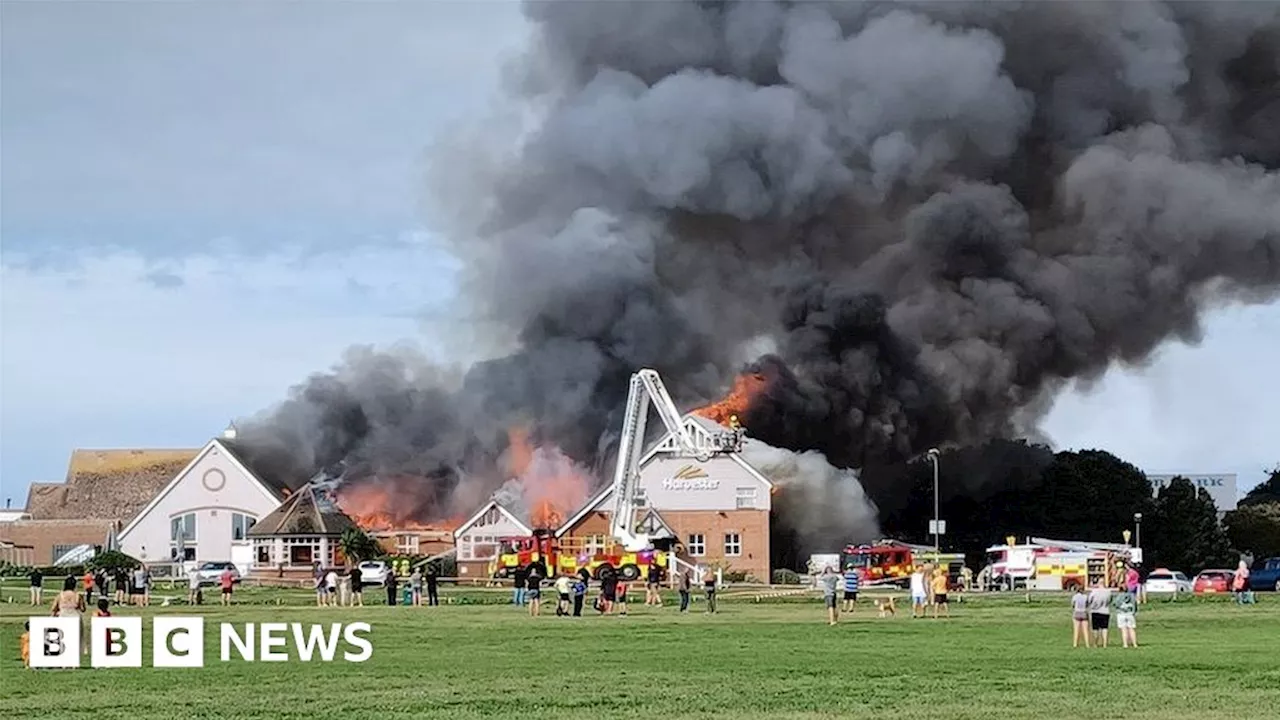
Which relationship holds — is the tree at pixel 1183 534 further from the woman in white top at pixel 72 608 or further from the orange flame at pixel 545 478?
the woman in white top at pixel 72 608

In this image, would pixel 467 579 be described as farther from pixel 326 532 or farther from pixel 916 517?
pixel 916 517

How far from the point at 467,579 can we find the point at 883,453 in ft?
59.3

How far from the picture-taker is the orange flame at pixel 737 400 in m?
80.3

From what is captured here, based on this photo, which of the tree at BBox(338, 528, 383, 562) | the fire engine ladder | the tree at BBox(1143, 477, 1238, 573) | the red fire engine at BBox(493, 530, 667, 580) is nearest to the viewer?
the red fire engine at BBox(493, 530, 667, 580)

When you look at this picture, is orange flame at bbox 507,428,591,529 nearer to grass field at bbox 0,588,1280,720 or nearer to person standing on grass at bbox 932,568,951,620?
person standing on grass at bbox 932,568,951,620

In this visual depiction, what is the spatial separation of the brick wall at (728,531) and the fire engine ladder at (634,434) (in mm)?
2740

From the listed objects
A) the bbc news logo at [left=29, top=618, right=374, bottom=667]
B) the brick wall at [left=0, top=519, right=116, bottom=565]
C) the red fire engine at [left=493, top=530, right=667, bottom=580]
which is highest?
the brick wall at [left=0, top=519, right=116, bottom=565]

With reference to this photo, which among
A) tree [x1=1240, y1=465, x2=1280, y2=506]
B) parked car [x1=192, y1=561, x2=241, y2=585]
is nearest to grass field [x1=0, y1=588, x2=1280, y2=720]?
parked car [x1=192, y1=561, x2=241, y2=585]

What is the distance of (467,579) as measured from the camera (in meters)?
76.2

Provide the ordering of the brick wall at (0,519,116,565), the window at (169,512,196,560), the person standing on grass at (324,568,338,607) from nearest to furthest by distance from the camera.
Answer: the person standing on grass at (324,568,338,607)
the window at (169,512,196,560)
the brick wall at (0,519,116,565)

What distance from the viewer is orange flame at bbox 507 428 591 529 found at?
79.4 m

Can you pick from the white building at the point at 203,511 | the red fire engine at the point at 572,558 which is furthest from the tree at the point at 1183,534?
the white building at the point at 203,511

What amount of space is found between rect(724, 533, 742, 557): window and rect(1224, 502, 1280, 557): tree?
41951 millimetres

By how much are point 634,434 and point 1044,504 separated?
86.0ft
